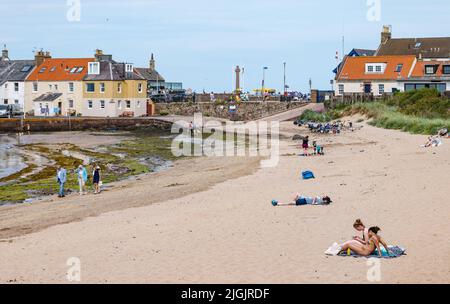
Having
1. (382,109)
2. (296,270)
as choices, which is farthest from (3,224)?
(382,109)

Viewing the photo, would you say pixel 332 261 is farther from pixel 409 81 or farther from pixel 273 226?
pixel 409 81

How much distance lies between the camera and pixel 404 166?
2920 cm

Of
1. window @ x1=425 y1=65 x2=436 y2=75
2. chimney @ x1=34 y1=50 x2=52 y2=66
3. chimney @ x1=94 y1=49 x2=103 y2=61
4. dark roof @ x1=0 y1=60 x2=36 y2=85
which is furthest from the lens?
chimney @ x1=34 y1=50 x2=52 y2=66

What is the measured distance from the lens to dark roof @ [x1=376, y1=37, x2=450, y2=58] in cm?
8038

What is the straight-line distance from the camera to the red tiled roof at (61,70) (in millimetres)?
85938

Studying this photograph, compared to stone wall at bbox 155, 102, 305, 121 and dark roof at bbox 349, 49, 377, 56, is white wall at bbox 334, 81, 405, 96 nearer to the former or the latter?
stone wall at bbox 155, 102, 305, 121

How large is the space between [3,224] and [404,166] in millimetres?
14921

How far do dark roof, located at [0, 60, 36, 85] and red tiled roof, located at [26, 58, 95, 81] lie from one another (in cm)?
116

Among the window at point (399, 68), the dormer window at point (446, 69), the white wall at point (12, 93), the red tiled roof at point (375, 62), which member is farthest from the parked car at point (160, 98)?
the dormer window at point (446, 69)

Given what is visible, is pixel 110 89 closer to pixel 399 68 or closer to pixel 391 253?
A: pixel 399 68

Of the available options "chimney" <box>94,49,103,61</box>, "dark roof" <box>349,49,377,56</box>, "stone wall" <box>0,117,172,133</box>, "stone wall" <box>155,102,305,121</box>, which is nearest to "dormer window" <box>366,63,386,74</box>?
"stone wall" <box>155,102,305,121</box>

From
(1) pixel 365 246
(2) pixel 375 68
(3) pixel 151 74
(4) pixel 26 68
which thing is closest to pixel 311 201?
(1) pixel 365 246

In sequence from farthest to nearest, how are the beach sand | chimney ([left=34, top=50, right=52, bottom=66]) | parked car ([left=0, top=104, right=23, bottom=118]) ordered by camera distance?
chimney ([left=34, top=50, right=52, bottom=66])
parked car ([left=0, top=104, right=23, bottom=118])
the beach sand
